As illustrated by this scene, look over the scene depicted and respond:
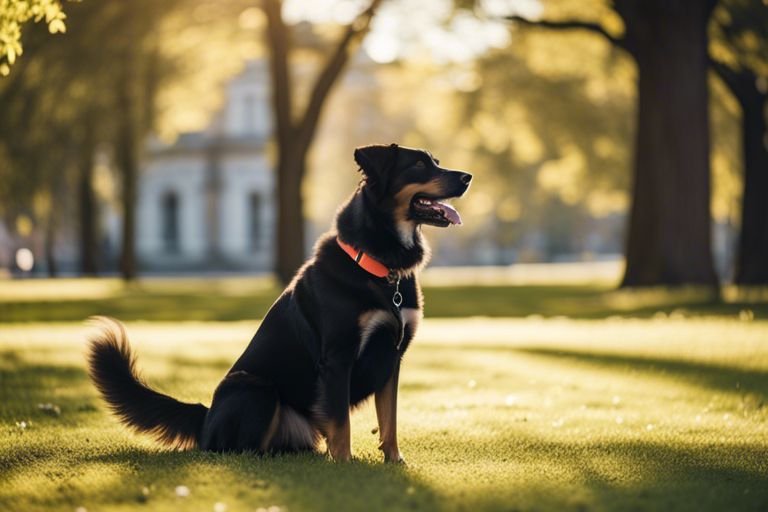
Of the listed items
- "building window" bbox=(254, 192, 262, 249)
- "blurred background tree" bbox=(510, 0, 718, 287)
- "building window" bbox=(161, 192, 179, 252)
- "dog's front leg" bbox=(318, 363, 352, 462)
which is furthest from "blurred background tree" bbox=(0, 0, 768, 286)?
"building window" bbox=(161, 192, 179, 252)

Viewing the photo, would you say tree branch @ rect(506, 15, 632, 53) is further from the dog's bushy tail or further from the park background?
the dog's bushy tail

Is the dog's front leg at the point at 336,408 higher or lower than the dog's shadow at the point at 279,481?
higher

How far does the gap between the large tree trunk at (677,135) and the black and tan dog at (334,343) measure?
1658 centimetres

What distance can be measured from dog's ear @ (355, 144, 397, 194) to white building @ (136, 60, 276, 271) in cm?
6035

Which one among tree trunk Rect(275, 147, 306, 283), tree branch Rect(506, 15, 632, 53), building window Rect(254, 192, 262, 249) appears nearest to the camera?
tree branch Rect(506, 15, 632, 53)

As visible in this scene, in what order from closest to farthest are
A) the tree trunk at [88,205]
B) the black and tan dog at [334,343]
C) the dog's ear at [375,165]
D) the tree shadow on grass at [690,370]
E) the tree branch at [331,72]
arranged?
the black and tan dog at [334,343], the dog's ear at [375,165], the tree shadow on grass at [690,370], the tree branch at [331,72], the tree trunk at [88,205]

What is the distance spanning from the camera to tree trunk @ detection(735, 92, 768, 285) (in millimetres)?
26703

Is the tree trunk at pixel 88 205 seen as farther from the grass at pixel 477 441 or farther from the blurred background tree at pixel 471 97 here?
the grass at pixel 477 441

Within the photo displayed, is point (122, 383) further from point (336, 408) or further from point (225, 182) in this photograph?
point (225, 182)

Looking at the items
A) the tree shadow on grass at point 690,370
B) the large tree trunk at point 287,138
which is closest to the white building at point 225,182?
the large tree trunk at point 287,138

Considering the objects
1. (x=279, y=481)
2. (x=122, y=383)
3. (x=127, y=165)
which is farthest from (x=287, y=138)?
(x=279, y=481)

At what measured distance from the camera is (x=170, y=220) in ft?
230

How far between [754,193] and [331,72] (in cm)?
1131

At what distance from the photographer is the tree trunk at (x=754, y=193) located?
2670cm
